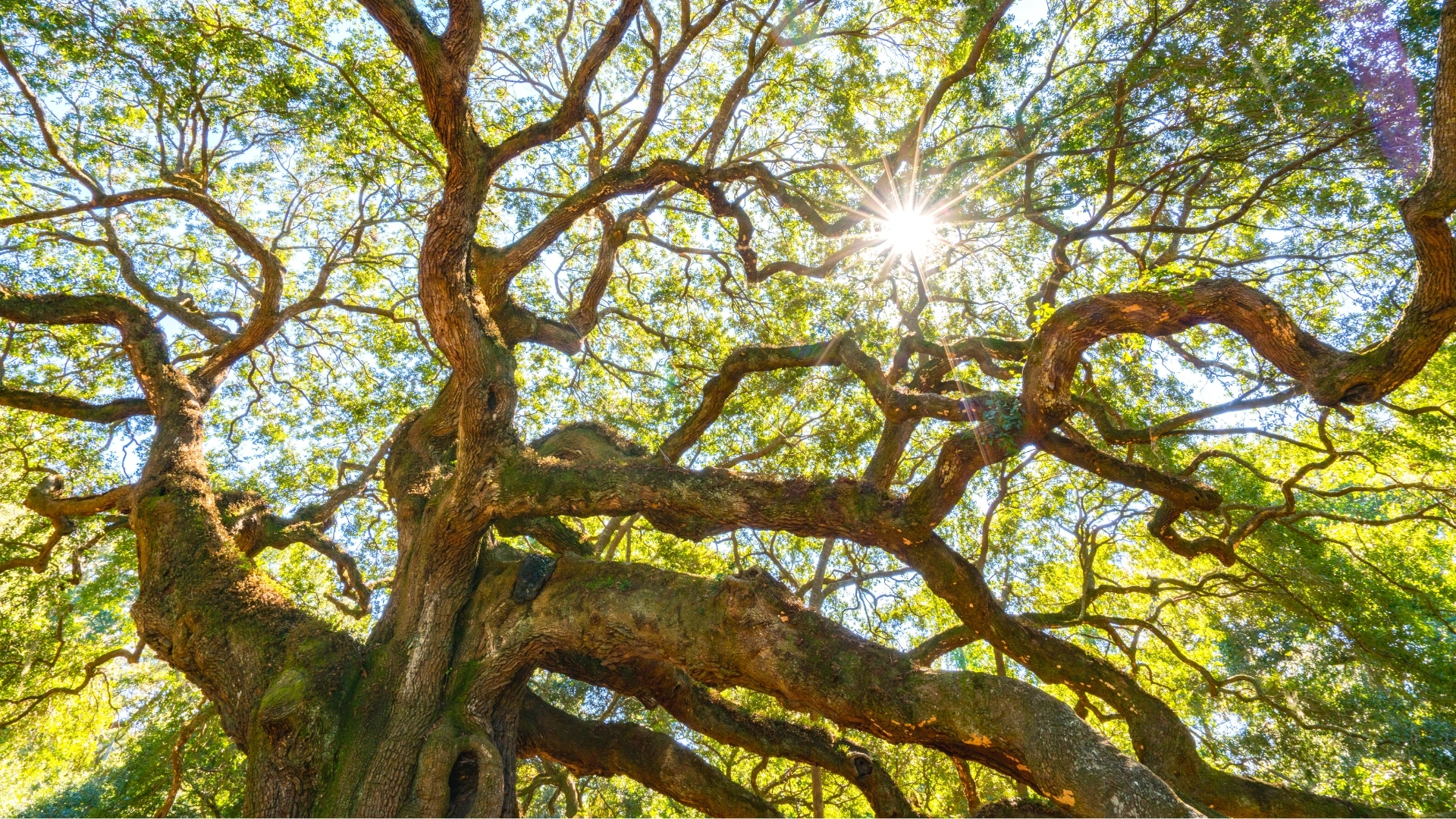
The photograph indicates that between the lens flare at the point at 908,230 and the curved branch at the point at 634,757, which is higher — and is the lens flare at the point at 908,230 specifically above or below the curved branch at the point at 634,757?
above

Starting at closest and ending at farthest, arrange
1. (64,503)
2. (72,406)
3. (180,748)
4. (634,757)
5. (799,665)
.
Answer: (799,665)
(634,757)
(72,406)
(64,503)
(180,748)

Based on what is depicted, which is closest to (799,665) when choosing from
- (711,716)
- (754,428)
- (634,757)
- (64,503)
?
(711,716)

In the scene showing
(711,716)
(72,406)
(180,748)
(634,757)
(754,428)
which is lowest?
(180,748)

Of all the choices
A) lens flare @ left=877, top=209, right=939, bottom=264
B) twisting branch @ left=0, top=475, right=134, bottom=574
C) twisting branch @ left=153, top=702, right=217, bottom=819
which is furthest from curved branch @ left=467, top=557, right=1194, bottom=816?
lens flare @ left=877, top=209, right=939, bottom=264

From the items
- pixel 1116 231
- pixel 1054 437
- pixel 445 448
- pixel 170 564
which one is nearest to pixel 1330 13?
pixel 1116 231

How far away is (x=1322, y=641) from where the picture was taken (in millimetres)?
8594

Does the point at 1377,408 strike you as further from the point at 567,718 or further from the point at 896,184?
the point at 567,718

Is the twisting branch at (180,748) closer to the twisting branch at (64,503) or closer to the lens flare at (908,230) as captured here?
the twisting branch at (64,503)

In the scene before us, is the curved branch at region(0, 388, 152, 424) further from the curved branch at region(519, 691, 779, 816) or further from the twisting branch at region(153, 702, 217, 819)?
the curved branch at region(519, 691, 779, 816)

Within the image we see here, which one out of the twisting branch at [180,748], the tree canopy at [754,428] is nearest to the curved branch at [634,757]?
the tree canopy at [754,428]

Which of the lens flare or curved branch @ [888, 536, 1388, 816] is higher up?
the lens flare

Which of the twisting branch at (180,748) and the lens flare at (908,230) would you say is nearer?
the twisting branch at (180,748)

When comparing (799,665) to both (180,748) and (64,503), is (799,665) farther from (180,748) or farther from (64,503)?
(64,503)

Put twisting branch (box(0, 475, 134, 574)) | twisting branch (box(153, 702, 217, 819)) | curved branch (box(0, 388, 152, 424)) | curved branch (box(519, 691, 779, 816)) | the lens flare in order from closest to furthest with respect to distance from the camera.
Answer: curved branch (box(519, 691, 779, 816))
curved branch (box(0, 388, 152, 424))
twisting branch (box(0, 475, 134, 574))
twisting branch (box(153, 702, 217, 819))
the lens flare
